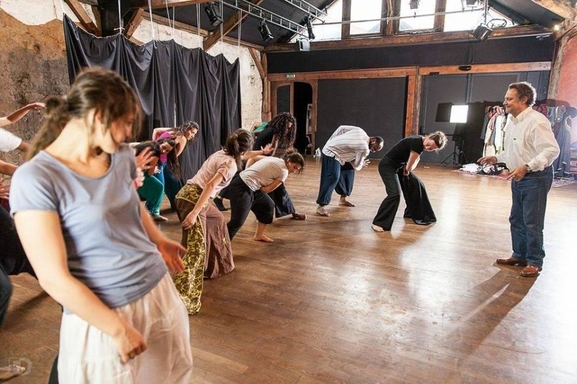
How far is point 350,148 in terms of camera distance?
14.5 ft

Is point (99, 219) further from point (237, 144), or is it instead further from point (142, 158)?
point (237, 144)

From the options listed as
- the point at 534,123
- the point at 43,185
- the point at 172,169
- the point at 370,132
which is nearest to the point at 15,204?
the point at 43,185

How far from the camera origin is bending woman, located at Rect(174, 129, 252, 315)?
87.4 inches

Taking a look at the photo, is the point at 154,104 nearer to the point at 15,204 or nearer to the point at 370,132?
the point at 15,204

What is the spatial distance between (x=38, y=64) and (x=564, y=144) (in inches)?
334

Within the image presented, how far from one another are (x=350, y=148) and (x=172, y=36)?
499cm

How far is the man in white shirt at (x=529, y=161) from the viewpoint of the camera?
8.64ft

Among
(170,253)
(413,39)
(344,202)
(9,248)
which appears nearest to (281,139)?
(344,202)

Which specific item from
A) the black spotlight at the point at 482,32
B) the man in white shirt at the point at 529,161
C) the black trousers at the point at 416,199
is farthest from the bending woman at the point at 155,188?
the black spotlight at the point at 482,32

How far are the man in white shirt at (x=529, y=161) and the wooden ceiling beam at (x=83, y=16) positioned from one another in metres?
5.05

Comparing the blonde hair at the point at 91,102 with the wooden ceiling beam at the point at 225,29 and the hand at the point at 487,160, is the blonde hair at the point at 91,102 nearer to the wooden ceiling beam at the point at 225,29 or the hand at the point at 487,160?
the hand at the point at 487,160

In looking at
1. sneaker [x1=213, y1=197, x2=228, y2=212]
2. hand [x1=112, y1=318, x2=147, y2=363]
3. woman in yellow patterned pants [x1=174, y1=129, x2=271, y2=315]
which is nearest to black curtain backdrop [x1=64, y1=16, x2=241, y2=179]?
sneaker [x1=213, y1=197, x2=228, y2=212]

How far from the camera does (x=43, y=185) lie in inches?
30.6

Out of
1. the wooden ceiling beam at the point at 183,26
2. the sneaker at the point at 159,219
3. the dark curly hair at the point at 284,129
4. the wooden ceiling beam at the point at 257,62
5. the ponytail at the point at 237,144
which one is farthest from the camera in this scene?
the wooden ceiling beam at the point at 257,62
